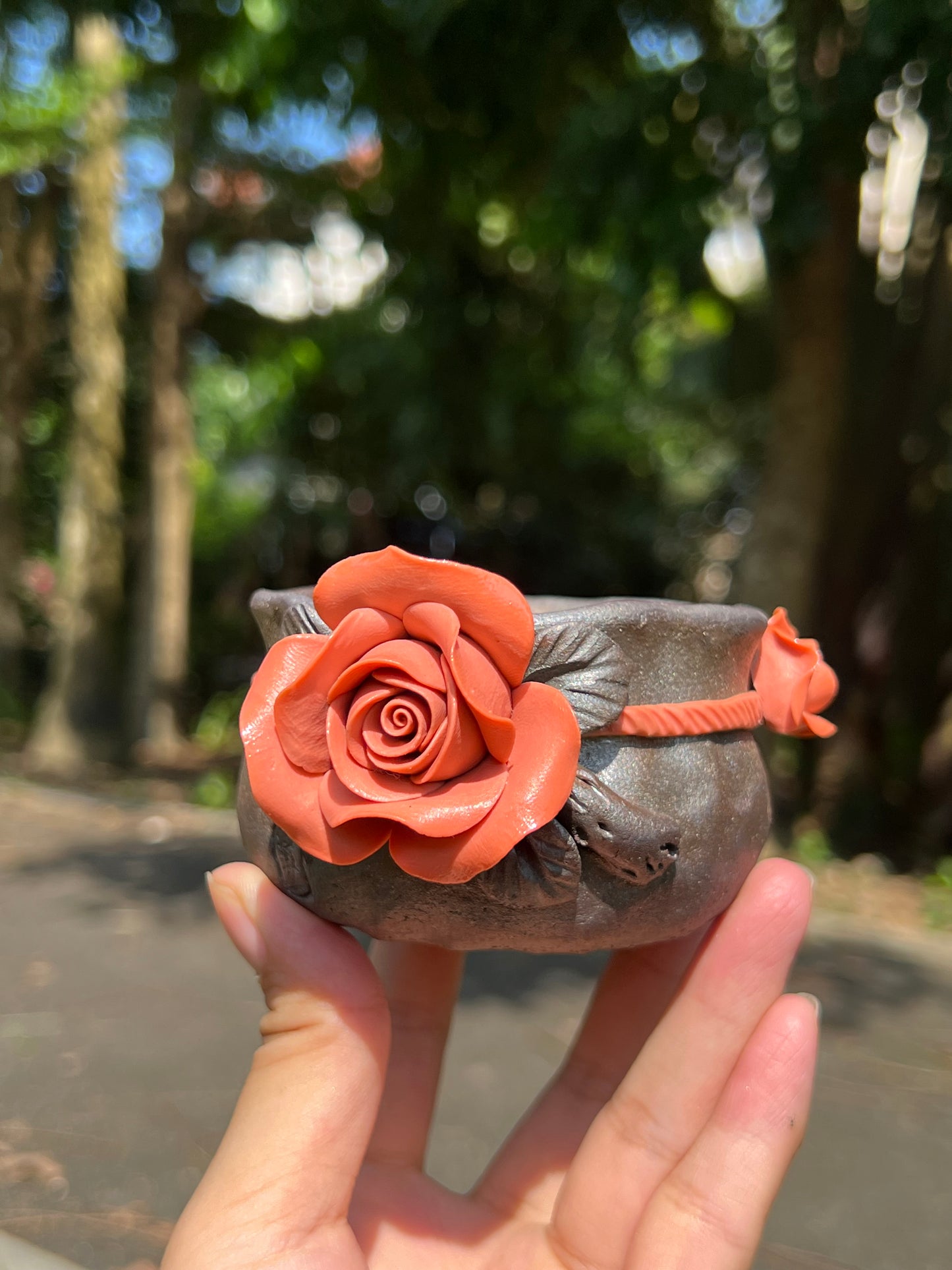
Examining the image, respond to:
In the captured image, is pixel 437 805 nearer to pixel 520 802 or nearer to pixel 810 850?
pixel 520 802

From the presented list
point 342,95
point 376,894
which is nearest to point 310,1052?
point 376,894

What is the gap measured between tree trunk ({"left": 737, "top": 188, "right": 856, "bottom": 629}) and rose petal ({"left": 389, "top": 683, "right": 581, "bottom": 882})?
152 inches

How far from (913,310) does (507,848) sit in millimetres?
5440

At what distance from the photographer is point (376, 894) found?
1.28 metres


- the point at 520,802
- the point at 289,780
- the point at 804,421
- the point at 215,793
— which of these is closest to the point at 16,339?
the point at 215,793

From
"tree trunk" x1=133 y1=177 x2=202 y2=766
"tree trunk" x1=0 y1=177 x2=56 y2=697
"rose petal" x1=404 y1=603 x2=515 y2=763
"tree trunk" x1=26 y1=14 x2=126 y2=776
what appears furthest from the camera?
"tree trunk" x1=0 y1=177 x2=56 y2=697

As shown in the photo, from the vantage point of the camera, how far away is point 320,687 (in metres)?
1.19

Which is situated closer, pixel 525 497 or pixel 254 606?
pixel 254 606

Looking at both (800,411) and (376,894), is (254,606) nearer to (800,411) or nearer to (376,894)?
(376,894)

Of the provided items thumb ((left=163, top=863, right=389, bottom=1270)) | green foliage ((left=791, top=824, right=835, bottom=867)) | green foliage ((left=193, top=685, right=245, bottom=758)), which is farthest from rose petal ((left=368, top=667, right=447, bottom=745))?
green foliage ((left=193, top=685, right=245, bottom=758))

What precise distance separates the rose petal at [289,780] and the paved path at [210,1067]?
1249mm

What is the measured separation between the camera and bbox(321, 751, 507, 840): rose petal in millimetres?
1119

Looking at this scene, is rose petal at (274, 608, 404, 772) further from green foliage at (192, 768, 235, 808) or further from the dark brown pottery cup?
green foliage at (192, 768, 235, 808)

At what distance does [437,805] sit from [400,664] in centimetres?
17
